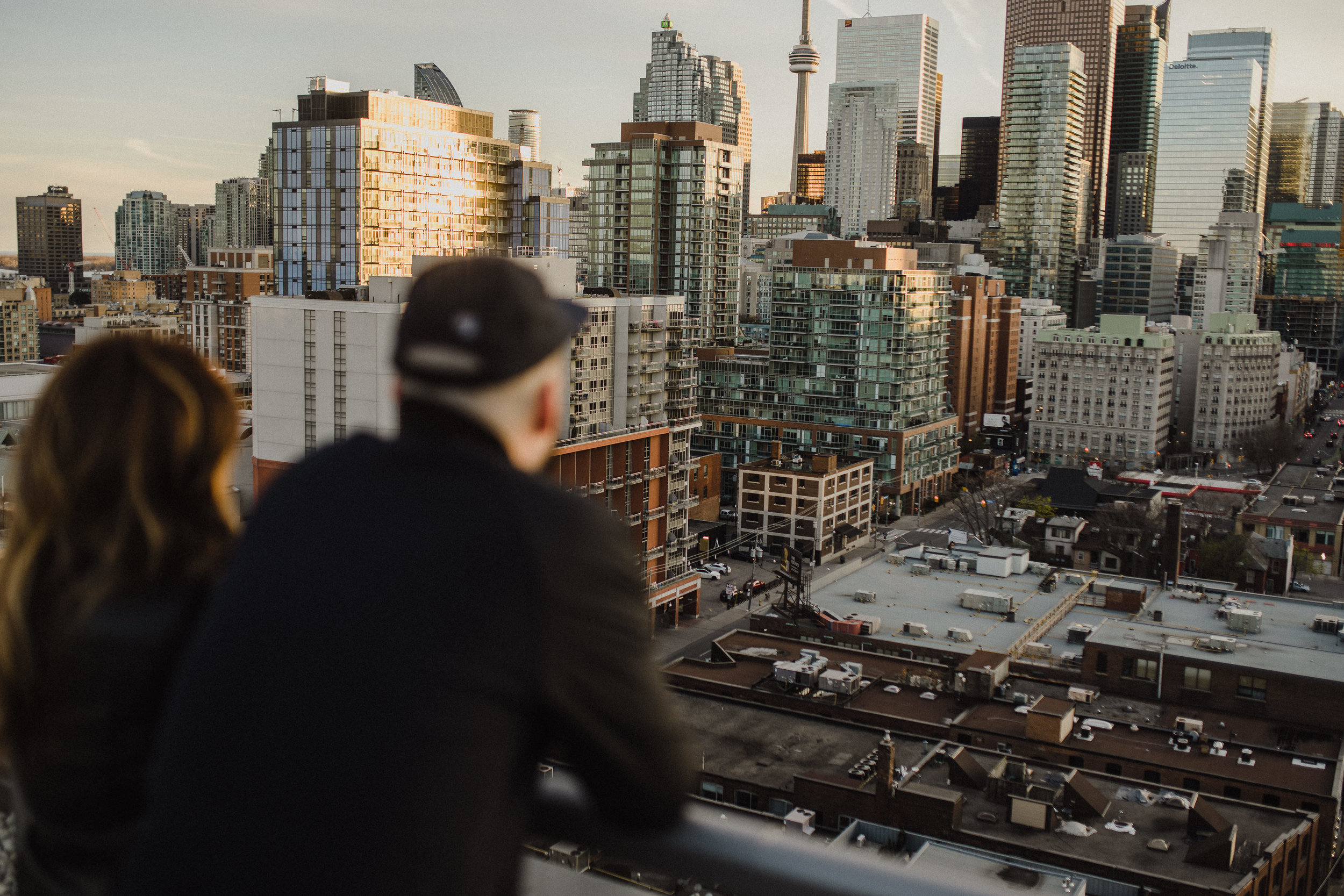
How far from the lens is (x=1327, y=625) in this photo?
25578 millimetres

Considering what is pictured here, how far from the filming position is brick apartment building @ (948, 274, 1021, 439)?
200 ft

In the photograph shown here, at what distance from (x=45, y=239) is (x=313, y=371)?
119 metres

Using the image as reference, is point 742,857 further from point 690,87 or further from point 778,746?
point 690,87

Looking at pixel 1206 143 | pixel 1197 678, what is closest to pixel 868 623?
pixel 1197 678

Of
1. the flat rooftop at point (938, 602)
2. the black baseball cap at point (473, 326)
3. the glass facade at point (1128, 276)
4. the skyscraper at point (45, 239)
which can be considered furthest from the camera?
the skyscraper at point (45, 239)

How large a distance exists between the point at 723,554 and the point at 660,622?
8.78 m

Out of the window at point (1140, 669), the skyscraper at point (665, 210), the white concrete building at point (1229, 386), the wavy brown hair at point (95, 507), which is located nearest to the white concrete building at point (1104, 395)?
the white concrete building at point (1229, 386)

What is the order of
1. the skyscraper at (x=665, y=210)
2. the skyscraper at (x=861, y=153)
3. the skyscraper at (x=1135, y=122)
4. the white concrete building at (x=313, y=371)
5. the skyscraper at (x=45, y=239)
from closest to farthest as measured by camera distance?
the white concrete building at (x=313, y=371), the skyscraper at (x=665, y=210), the skyscraper at (x=45, y=239), the skyscraper at (x=1135, y=122), the skyscraper at (x=861, y=153)

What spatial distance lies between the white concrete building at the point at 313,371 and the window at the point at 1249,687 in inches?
669

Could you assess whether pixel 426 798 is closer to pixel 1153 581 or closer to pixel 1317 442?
pixel 1153 581

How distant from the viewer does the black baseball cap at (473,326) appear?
139 centimetres

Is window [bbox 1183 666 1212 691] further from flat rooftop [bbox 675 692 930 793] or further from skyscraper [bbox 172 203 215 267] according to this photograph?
skyscraper [bbox 172 203 215 267]

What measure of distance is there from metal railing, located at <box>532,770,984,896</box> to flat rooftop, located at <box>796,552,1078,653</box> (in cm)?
2441

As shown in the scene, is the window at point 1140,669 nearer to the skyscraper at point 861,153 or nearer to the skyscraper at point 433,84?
the skyscraper at point 433,84
